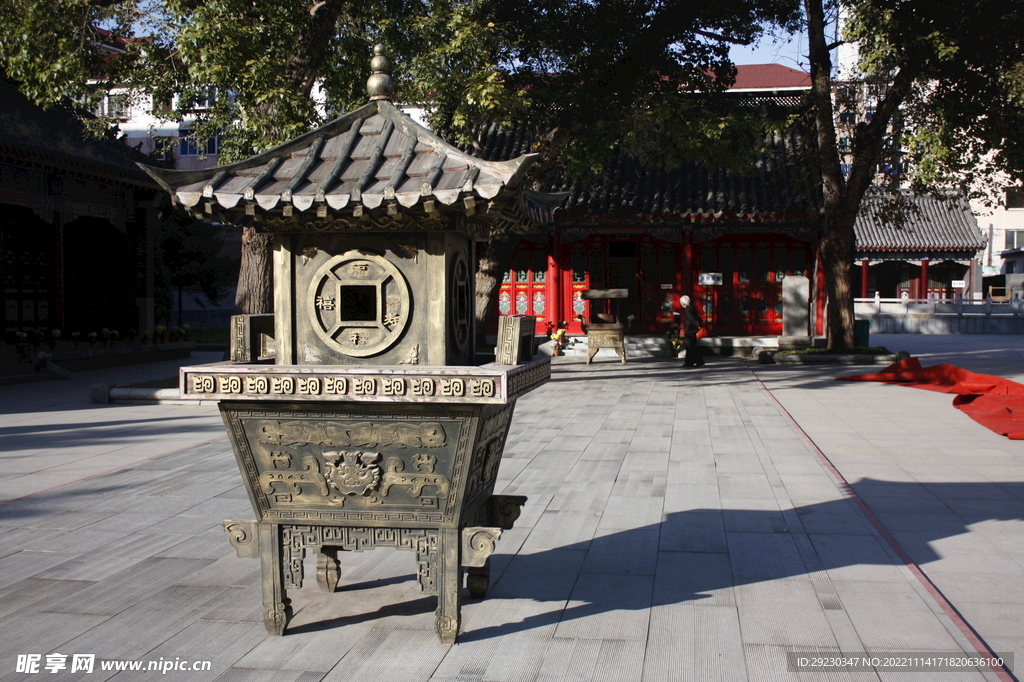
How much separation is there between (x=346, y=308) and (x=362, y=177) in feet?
2.12

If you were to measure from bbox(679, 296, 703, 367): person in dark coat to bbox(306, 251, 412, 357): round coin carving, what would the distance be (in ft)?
45.6

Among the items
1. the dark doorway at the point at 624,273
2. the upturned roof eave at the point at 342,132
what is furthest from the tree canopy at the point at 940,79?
the upturned roof eave at the point at 342,132

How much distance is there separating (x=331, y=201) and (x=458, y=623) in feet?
6.31

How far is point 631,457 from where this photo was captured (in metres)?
8.13

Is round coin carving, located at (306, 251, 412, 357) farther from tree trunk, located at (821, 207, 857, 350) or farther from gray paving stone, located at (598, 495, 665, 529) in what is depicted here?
tree trunk, located at (821, 207, 857, 350)

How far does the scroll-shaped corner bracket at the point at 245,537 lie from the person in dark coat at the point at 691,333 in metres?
14.1

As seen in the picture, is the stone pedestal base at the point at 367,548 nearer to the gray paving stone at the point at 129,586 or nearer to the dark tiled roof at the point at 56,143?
the gray paving stone at the point at 129,586

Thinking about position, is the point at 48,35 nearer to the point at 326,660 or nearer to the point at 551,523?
the point at 551,523

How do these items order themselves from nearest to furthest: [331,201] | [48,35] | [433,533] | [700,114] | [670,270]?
[331,201] → [433,533] → [48,35] → [700,114] → [670,270]

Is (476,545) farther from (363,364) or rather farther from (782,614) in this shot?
(782,614)

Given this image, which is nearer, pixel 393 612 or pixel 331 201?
pixel 331 201

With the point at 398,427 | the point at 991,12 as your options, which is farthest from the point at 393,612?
the point at 991,12

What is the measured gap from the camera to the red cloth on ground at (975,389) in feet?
32.2

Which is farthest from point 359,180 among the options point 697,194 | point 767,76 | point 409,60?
point 767,76
